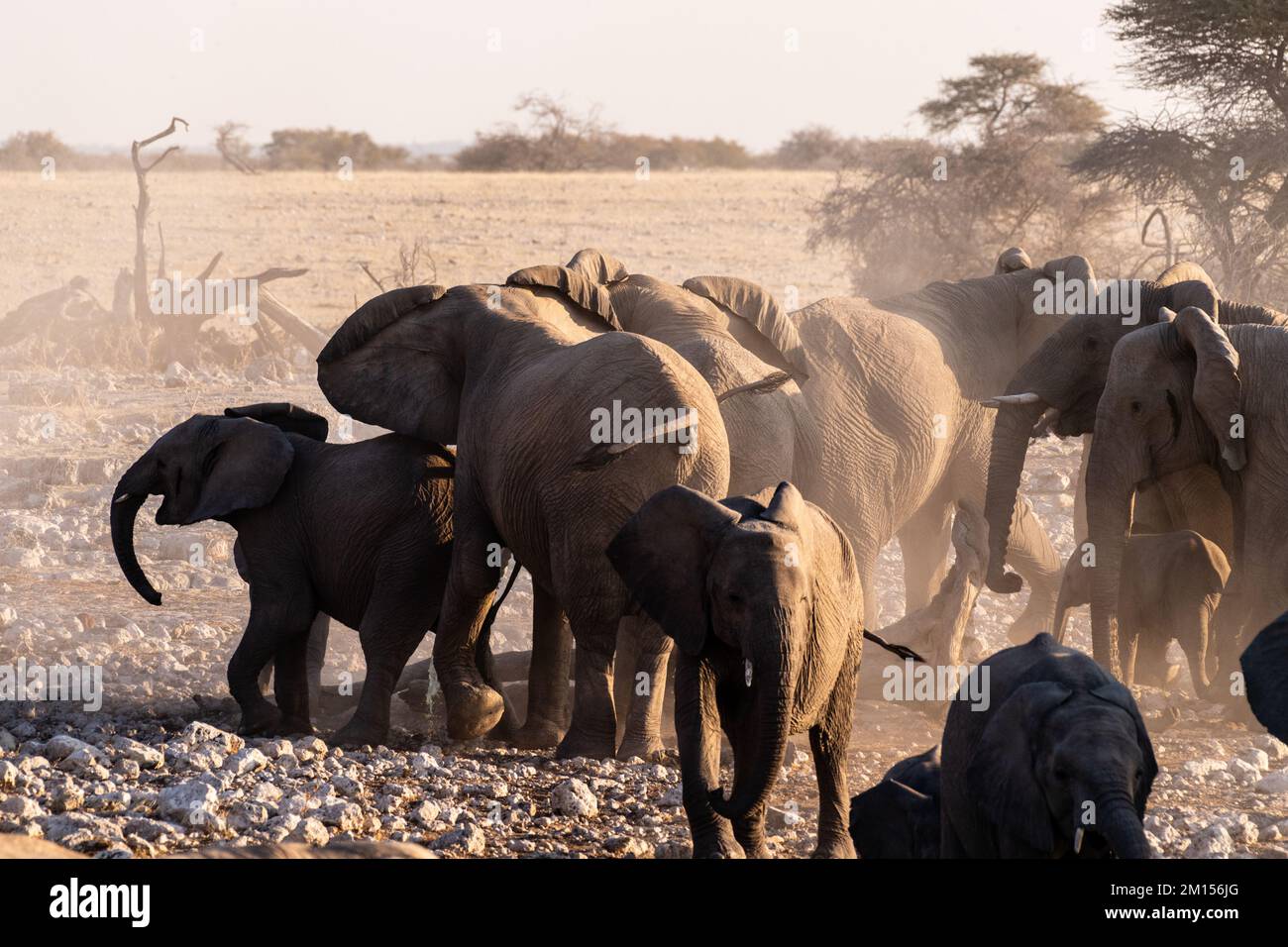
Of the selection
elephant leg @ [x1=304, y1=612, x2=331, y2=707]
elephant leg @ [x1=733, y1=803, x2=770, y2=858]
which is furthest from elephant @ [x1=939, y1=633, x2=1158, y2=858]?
elephant leg @ [x1=304, y1=612, x2=331, y2=707]

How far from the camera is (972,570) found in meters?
8.50

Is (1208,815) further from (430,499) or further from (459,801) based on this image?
(430,499)

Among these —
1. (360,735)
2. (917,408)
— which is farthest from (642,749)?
(917,408)

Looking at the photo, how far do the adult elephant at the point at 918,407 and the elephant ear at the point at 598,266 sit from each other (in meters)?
0.61

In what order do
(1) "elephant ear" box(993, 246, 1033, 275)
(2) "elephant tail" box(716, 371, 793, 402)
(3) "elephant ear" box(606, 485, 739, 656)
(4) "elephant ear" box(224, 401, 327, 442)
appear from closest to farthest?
(3) "elephant ear" box(606, 485, 739, 656) < (2) "elephant tail" box(716, 371, 793, 402) < (4) "elephant ear" box(224, 401, 327, 442) < (1) "elephant ear" box(993, 246, 1033, 275)

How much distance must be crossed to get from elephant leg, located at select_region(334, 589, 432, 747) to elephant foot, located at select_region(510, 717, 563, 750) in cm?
53

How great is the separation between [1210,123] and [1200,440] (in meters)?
9.25

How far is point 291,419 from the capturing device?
7.93 m

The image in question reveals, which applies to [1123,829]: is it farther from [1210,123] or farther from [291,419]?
[1210,123]

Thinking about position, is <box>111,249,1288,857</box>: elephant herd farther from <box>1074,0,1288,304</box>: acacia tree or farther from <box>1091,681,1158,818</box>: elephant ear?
<box>1074,0,1288,304</box>: acacia tree

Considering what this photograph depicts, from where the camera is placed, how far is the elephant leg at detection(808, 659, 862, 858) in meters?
5.45

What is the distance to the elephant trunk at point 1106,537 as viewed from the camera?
7555mm

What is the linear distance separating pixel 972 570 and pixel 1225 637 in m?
1.35

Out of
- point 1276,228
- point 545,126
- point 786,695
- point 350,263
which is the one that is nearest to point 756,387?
point 786,695
